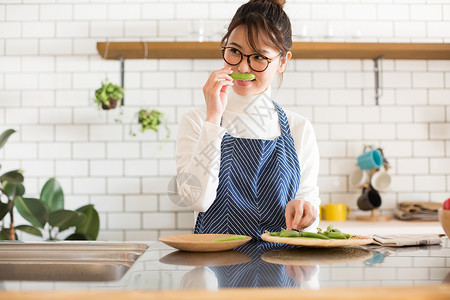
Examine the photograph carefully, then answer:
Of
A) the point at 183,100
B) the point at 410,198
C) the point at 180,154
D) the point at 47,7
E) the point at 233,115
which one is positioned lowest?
the point at 410,198

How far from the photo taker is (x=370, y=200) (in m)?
3.51

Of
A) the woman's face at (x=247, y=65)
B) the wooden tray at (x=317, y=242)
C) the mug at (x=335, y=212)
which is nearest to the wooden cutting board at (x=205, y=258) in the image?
the wooden tray at (x=317, y=242)

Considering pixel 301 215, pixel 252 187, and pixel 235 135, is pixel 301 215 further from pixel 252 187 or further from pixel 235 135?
pixel 235 135

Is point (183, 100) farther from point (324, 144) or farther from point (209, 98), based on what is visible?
point (209, 98)

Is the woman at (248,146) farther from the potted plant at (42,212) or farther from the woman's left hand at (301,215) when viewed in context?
the potted plant at (42,212)

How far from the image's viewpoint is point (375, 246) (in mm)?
1358

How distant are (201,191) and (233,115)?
0.45 meters

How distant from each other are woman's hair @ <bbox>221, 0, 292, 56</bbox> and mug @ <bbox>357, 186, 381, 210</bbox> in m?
2.02

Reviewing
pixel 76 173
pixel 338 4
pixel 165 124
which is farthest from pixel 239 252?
pixel 338 4

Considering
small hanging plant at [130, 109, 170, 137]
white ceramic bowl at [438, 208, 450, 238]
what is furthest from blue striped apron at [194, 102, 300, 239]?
small hanging plant at [130, 109, 170, 137]

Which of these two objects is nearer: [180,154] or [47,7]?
[180,154]

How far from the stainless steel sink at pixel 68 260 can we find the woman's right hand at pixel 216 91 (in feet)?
1.61

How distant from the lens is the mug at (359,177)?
360cm

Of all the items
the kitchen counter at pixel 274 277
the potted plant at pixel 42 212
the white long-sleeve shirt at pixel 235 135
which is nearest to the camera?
the kitchen counter at pixel 274 277
